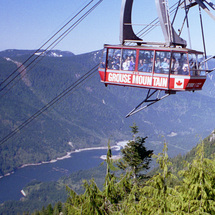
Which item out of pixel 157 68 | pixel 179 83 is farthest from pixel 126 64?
pixel 179 83

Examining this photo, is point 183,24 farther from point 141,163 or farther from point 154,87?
point 141,163

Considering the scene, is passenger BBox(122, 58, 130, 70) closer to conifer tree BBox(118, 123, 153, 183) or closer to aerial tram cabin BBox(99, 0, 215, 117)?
aerial tram cabin BBox(99, 0, 215, 117)

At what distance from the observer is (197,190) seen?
14.0 meters

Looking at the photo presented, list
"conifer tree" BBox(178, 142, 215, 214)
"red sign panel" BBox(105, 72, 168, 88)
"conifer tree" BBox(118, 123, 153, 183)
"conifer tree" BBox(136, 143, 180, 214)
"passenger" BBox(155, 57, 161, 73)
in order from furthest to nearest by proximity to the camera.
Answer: "conifer tree" BBox(118, 123, 153, 183), "passenger" BBox(155, 57, 161, 73), "red sign panel" BBox(105, 72, 168, 88), "conifer tree" BBox(136, 143, 180, 214), "conifer tree" BBox(178, 142, 215, 214)

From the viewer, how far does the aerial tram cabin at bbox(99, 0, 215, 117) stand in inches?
866

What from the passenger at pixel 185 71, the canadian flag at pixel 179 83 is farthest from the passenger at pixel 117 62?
the passenger at pixel 185 71

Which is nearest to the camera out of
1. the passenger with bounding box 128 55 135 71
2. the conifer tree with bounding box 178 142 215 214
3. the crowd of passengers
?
the conifer tree with bounding box 178 142 215 214

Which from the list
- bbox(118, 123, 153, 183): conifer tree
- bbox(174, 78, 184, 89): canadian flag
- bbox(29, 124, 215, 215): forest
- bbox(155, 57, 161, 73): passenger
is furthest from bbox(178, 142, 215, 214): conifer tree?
bbox(118, 123, 153, 183): conifer tree

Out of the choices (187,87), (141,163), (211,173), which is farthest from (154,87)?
(141,163)

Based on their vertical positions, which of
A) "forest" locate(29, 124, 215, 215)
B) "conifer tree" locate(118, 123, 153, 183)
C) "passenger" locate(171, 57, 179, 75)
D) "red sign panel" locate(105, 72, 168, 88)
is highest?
"passenger" locate(171, 57, 179, 75)

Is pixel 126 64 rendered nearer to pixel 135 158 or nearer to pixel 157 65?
pixel 157 65

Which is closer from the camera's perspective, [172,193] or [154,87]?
[172,193]

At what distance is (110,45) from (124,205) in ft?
42.3

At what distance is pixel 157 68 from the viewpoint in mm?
23141
